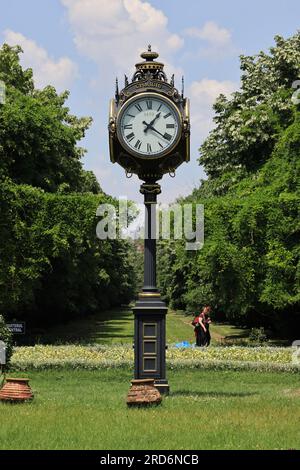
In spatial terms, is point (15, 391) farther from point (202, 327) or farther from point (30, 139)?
point (30, 139)

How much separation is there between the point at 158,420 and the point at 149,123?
532 cm

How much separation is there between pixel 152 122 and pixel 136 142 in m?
0.44

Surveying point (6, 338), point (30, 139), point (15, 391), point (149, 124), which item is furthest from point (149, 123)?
point (30, 139)

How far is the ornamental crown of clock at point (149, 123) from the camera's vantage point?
532 inches

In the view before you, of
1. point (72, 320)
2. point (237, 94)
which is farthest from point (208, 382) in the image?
point (72, 320)

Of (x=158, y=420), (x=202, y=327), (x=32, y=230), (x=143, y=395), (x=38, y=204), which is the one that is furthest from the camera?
(x=38, y=204)

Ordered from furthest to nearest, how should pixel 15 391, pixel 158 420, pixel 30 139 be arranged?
pixel 30 139
pixel 15 391
pixel 158 420

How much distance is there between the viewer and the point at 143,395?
1196cm

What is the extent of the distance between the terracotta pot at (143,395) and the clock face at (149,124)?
3859mm

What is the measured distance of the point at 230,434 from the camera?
31.0 ft

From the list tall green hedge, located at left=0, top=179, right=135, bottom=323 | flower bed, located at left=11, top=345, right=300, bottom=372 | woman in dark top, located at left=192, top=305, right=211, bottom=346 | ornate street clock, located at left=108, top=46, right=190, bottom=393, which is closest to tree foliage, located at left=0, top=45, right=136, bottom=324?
tall green hedge, located at left=0, top=179, right=135, bottom=323

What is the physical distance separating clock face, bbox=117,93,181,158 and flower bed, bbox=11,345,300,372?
27.2 feet

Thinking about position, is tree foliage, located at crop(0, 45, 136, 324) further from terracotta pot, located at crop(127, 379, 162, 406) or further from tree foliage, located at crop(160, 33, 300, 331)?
terracotta pot, located at crop(127, 379, 162, 406)

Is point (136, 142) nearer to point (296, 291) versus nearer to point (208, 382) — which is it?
point (208, 382)
